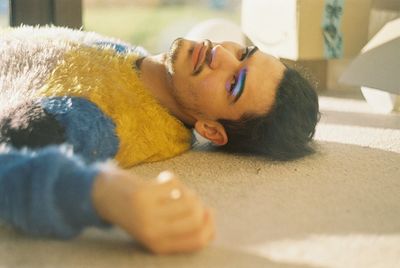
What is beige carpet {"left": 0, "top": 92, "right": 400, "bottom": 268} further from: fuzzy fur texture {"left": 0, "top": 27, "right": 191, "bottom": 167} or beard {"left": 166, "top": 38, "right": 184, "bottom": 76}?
beard {"left": 166, "top": 38, "right": 184, "bottom": 76}

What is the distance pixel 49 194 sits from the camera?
0.82 m

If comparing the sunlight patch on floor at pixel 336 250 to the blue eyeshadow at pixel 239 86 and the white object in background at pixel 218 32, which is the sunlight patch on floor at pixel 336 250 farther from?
the white object in background at pixel 218 32

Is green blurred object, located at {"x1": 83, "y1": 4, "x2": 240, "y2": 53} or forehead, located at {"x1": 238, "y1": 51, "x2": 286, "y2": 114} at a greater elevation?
forehead, located at {"x1": 238, "y1": 51, "x2": 286, "y2": 114}

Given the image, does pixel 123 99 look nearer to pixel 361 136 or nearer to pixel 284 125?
pixel 284 125

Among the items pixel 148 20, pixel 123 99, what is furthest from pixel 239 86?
pixel 148 20

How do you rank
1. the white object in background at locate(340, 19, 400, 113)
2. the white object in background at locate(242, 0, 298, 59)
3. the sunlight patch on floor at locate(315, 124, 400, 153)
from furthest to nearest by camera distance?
the white object in background at locate(242, 0, 298, 59) < the white object in background at locate(340, 19, 400, 113) < the sunlight patch on floor at locate(315, 124, 400, 153)

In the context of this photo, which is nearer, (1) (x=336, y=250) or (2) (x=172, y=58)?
(1) (x=336, y=250)

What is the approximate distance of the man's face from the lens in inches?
51.8

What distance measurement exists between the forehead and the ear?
0.08m

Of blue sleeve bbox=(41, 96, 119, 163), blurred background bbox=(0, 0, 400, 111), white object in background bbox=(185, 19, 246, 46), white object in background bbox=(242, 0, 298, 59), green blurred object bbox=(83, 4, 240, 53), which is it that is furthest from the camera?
green blurred object bbox=(83, 4, 240, 53)

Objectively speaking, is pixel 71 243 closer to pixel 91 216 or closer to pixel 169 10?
pixel 91 216

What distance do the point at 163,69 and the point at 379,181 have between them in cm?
48

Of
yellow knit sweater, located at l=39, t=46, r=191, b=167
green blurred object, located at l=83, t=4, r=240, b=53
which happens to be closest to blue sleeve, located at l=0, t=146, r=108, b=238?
yellow knit sweater, located at l=39, t=46, r=191, b=167

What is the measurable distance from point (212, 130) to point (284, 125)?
15 cm
